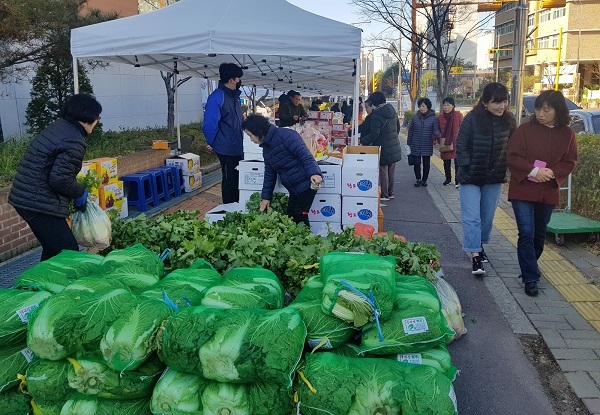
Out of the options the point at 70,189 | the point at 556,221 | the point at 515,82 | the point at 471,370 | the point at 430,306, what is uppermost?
the point at 515,82

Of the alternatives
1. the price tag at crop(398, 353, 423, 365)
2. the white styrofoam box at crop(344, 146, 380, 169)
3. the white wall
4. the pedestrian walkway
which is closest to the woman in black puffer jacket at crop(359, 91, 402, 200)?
the white styrofoam box at crop(344, 146, 380, 169)

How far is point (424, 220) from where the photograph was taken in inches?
332

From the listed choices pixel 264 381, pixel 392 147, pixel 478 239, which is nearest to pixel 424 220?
pixel 392 147

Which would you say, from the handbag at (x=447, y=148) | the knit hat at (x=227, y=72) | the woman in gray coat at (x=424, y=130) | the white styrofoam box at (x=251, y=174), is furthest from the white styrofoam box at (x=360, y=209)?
the handbag at (x=447, y=148)

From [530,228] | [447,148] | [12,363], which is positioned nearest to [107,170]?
[12,363]

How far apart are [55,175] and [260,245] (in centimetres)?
161

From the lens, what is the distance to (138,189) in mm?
8680

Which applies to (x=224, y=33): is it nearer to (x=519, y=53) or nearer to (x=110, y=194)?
(x=110, y=194)

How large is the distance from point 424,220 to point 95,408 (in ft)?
21.9

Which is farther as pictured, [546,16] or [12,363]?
[546,16]

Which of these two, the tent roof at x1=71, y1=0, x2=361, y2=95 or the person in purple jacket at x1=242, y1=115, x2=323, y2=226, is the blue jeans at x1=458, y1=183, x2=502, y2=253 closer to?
the person in purple jacket at x1=242, y1=115, x2=323, y2=226

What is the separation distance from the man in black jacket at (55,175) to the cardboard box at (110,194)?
3.41m

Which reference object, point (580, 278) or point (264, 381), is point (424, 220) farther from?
point (264, 381)

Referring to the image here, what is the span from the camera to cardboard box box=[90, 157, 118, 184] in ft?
24.9
